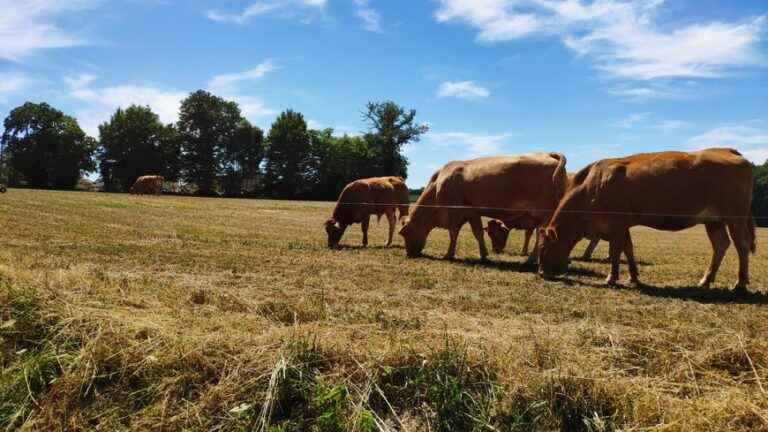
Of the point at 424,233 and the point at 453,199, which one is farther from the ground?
the point at 453,199

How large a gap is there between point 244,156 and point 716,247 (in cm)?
7480

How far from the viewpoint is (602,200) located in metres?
9.96

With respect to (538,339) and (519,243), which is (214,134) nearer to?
(519,243)

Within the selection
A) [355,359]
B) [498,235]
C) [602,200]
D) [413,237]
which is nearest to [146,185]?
[498,235]

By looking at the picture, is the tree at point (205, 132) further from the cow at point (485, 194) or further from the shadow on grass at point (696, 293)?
the shadow on grass at point (696, 293)

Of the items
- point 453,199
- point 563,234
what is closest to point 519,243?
point 453,199

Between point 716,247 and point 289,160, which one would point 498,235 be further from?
point 289,160

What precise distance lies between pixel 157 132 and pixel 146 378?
79992 millimetres

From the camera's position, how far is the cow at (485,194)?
12.4 meters

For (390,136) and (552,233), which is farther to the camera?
(390,136)

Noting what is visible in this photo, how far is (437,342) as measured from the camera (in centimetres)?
504

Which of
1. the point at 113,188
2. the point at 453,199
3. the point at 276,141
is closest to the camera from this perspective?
the point at 453,199

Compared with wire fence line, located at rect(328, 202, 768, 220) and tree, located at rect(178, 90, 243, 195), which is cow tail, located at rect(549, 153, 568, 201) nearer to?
wire fence line, located at rect(328, 202, 768, 220)

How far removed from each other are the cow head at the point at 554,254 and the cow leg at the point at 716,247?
2.32 meters
